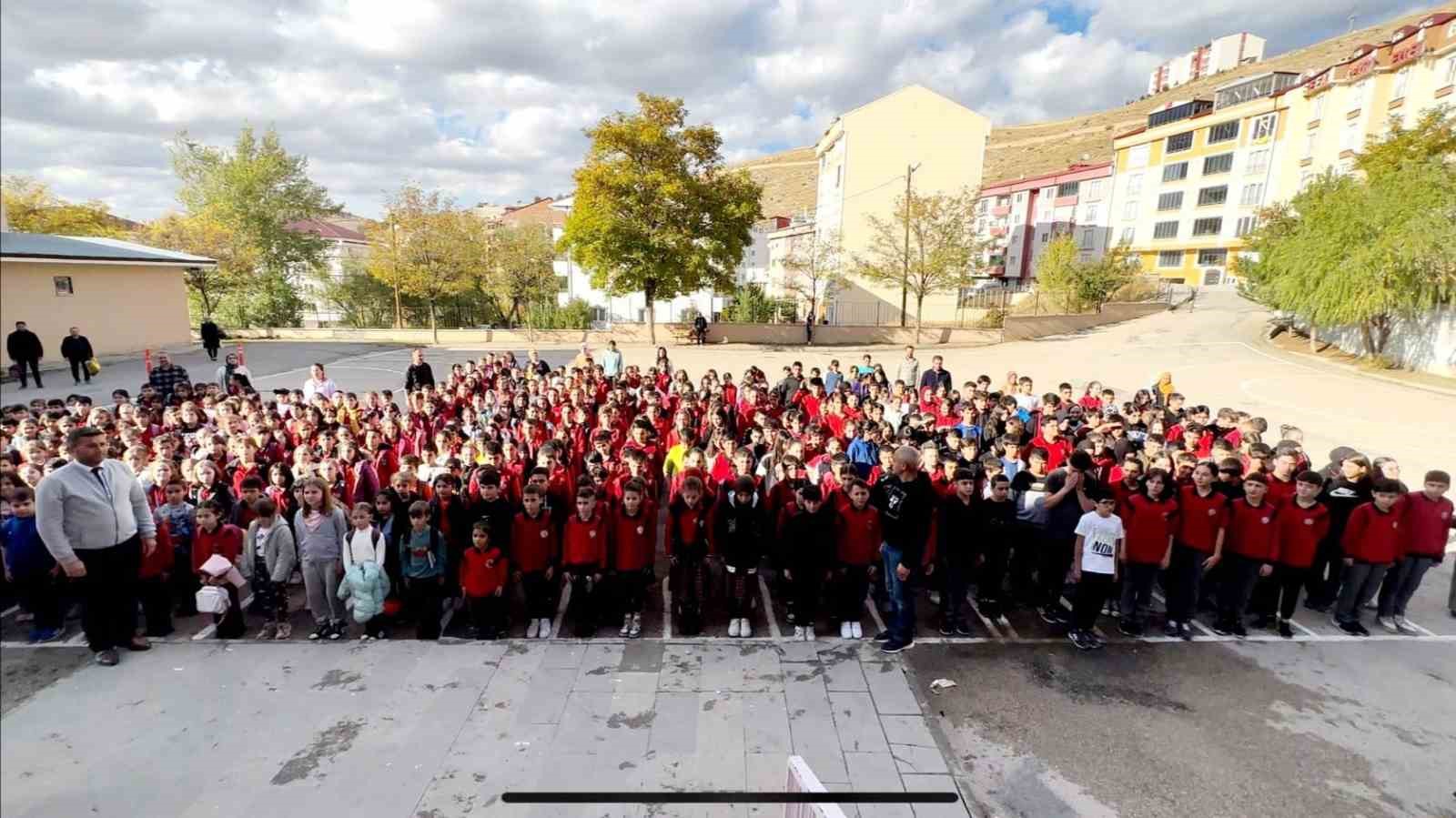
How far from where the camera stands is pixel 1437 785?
437 centimetres

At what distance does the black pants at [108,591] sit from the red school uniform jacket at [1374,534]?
9.22m

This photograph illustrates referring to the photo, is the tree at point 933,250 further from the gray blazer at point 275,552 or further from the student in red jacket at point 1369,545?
the gray blazer at point 275,552

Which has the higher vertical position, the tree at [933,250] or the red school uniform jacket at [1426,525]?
the tree at [933,250]

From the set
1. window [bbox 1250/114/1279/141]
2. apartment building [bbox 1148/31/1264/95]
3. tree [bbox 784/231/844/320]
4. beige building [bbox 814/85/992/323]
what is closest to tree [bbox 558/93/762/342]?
tree [bbox 784/231/844/320]

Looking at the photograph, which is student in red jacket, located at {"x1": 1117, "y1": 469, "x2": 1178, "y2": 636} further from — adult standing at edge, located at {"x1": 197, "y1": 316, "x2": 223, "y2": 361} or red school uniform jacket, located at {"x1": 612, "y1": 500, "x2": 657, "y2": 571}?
adult standing at edge, located at {"x1": 197, "y1": 316, "x2": 223, "y2": 361}

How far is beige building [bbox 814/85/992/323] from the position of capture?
1427 inches

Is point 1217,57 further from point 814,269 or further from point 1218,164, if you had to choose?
point 814,269

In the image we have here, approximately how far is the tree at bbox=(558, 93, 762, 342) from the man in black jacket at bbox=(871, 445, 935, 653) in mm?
21295

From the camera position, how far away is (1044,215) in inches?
2336

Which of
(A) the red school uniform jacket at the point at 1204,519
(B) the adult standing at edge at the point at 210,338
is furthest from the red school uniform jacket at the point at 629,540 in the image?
(B) the adult standing at edge at the point at 210,338

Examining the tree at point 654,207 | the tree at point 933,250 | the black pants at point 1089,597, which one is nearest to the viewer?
the black pants at point 1089,597

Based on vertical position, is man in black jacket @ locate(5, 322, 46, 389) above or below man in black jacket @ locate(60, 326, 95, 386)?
above

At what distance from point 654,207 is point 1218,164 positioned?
146ft

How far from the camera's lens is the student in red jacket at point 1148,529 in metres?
5.95
